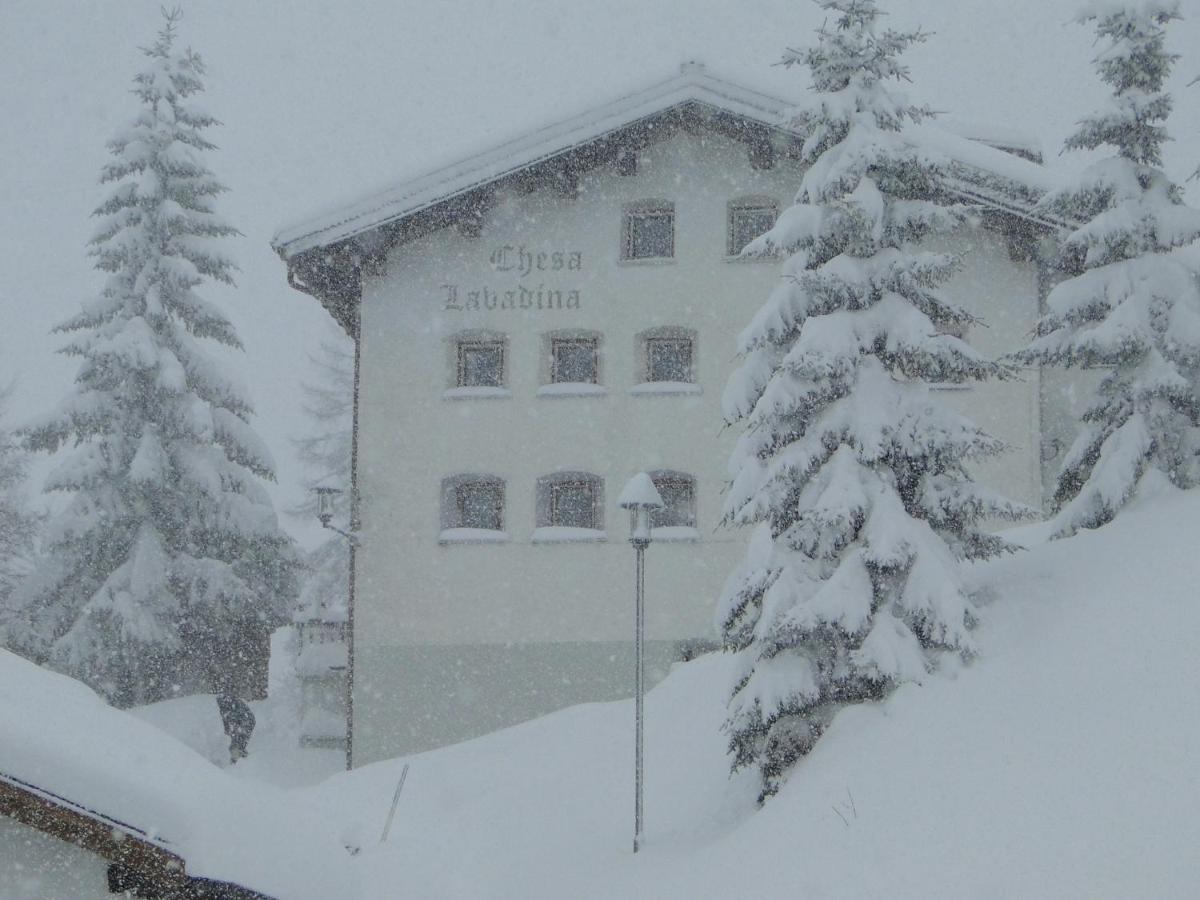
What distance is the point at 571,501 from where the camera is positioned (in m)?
21.1

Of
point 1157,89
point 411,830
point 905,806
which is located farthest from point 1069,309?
point 411,830

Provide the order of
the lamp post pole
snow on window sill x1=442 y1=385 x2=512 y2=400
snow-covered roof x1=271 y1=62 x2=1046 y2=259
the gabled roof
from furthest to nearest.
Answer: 1. snow on window sill x1=442 y1=385 x2=512 y2=400
2. snow-covered roof x1=271 y1=62 x2=1046 y2=259
3. the gabled roof
4. the lamp post pole

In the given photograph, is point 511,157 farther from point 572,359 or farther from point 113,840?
point 113,840

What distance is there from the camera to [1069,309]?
13203mm

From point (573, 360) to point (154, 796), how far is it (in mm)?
16257

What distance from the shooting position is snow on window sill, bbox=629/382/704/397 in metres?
20.7

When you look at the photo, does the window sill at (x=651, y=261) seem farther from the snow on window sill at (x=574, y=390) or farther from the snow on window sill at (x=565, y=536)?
the snow on window sill at (x=565, y=536)

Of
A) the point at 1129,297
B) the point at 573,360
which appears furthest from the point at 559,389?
the point at 1129,297

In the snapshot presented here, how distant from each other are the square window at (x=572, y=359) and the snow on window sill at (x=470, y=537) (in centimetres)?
263

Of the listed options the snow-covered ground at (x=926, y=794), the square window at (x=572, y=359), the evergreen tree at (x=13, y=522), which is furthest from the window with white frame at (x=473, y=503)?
the evergreen tree at (x=13, y=522)

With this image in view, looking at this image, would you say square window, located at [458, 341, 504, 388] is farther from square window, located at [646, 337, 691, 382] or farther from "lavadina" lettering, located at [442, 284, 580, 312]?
square window, located at [646, 337, 691, 382]

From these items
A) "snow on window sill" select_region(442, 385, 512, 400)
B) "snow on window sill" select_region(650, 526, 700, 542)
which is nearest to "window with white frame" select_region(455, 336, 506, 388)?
"snow on window sill" select_region(442, 385, 512, 400)

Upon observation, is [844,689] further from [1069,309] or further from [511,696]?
[511,696]

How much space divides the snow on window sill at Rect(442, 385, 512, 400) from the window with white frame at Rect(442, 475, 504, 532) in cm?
126
